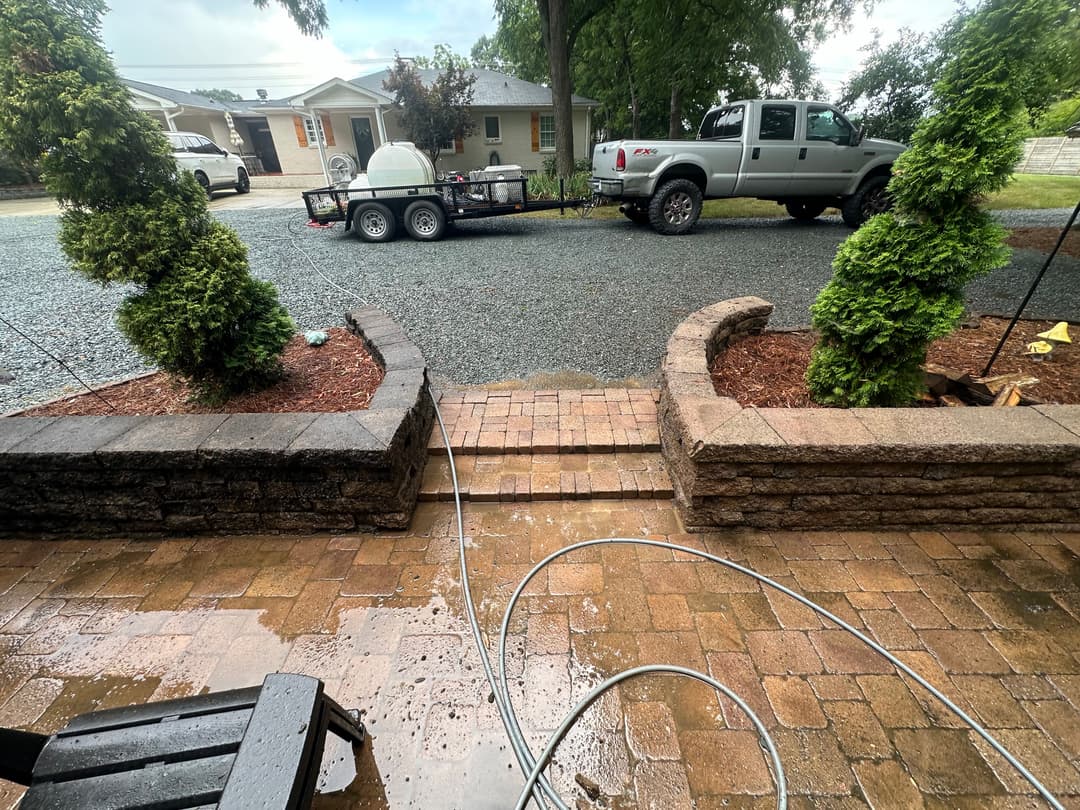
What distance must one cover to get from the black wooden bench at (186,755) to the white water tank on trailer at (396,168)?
7.33 meters

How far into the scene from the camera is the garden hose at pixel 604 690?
1.27 metres

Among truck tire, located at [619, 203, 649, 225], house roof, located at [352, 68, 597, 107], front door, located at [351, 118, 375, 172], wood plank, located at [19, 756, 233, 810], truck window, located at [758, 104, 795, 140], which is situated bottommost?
wood plank, located at [19, 756, 233, 810]

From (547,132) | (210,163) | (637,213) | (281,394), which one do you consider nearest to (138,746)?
(281,394)

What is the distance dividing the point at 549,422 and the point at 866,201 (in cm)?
802

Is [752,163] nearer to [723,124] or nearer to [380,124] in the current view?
[723,124]

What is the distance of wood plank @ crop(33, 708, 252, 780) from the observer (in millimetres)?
1038

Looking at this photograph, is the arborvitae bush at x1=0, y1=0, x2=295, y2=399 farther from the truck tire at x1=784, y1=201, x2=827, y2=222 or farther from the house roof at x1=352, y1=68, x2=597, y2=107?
the house roof at x1=352, y1=68, x2=597, y2=107

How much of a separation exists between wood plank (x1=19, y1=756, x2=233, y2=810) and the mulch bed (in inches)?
101

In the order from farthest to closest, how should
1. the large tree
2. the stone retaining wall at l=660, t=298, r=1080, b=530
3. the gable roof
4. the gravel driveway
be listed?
the gable roof → the large tree → the gravel driveway → the stone retaining wall at l=660, t=298, r=1080, b=530

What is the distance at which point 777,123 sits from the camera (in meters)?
7.08

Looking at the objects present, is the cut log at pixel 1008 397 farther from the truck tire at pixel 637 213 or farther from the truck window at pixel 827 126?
the truck window at pixel 827 126

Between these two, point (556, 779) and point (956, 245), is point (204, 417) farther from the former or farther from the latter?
point (956, 245)

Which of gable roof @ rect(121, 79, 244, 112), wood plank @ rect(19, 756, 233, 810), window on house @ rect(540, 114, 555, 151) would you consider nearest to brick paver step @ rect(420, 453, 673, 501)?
wood plank @ rect(19, 756, 233, 810)

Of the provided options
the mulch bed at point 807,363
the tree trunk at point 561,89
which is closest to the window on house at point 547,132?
the tree trunk at point 561,89
